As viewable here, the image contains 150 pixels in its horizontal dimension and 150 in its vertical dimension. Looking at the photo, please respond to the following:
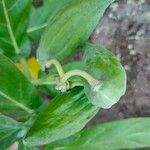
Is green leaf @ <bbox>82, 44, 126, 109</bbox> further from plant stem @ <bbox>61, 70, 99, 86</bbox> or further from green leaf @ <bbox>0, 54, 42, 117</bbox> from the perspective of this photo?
green leaf @ <bbox>0, 54, 42, 117</bbox>

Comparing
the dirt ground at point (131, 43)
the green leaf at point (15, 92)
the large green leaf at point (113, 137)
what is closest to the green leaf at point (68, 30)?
the green leaf at point (15, 92)

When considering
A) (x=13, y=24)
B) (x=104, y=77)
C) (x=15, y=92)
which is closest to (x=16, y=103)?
(x=15, y=92)

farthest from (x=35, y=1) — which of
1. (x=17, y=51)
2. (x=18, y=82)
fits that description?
(x=18, y=82)

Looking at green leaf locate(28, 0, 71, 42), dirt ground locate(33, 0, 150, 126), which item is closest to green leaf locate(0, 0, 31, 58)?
green leaf locate(28, 0, 71, 42)

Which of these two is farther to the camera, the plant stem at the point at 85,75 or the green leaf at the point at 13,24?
the green leaf at the point at 13,24

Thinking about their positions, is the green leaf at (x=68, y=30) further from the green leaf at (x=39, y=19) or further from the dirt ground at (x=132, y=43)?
the dirt ground at (x=132, y=43)

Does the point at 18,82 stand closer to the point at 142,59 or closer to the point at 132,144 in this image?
the point at 132,144

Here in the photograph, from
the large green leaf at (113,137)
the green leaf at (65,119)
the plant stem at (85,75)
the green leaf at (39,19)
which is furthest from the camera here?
the green leaf at (39,19)

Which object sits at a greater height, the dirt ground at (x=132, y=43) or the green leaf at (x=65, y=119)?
the green leaf at (x=65, y=119)
